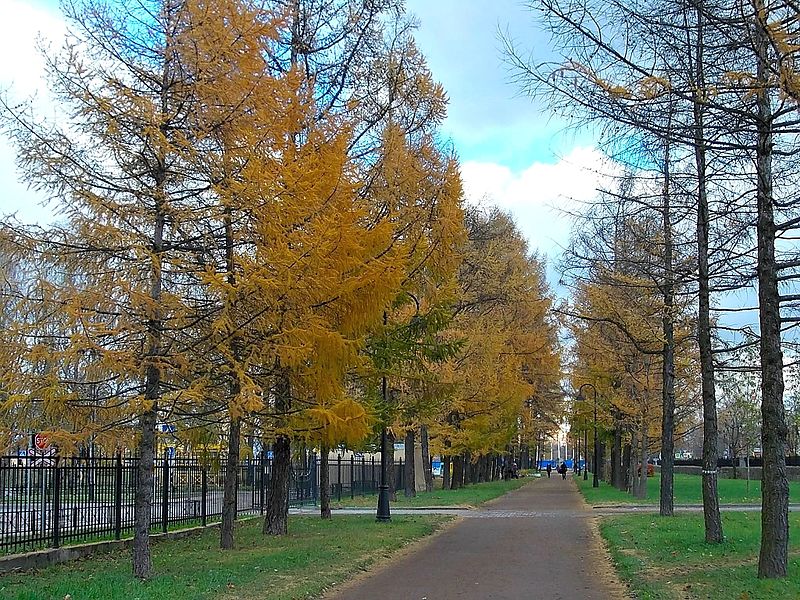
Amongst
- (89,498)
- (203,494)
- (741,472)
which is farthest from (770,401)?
(741,472)

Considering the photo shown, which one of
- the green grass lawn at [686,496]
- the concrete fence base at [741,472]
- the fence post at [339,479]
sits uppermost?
the fence post at [339,479]

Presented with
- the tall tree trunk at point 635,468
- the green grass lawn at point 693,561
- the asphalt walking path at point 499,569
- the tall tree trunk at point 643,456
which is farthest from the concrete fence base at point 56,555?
the tall tree trunk at point 635,468

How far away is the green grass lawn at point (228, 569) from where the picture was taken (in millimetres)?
9961

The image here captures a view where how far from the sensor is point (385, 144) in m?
19.6

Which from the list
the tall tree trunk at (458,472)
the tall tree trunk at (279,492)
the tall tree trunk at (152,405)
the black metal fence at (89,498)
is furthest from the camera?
the tall tree trunk at (458,472)

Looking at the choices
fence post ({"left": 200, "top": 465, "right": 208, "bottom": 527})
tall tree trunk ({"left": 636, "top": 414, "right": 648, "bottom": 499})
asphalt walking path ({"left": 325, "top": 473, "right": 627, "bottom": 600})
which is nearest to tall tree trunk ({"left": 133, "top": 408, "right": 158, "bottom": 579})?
asphalt walking path ({"left": 325, "top": 473, "right": 627, "bottom": 600})

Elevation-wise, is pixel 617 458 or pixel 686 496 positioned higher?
pixel 617 458

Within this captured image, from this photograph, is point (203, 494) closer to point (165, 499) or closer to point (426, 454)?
point (165, 499)

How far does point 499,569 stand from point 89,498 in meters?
6.84

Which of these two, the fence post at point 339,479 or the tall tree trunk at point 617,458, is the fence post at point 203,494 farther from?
the tall tree trunk at point 617,458

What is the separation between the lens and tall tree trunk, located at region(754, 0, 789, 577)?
10594 mm

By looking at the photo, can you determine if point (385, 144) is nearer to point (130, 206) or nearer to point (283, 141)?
point (283, 141)

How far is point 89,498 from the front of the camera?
47.7 feet

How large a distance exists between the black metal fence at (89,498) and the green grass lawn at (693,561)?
8.03 m
